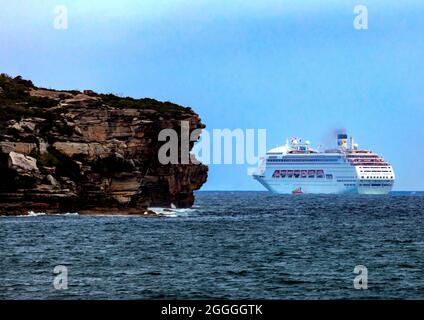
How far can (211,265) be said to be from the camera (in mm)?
48438

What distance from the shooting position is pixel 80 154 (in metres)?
96.7

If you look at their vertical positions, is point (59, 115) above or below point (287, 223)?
above

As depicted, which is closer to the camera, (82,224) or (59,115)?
(82,224)

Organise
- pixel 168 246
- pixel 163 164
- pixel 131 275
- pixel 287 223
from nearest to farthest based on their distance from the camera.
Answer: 1. pixel 131 275
2. pixel 168 246
3. pixel 287 223
4. pixel 163 164

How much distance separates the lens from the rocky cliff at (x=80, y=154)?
294 feet

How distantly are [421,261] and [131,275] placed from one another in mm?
16551

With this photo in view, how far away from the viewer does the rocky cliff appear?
89.6m

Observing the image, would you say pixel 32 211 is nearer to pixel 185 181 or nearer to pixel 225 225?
pixel 225 225

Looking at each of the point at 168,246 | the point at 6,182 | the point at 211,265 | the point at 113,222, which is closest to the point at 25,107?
the point at 6,182

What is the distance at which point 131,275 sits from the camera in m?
43.3

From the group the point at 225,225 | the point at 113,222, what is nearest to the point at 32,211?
the point at 113,222

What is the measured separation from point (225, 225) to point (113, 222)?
950 centimetres
